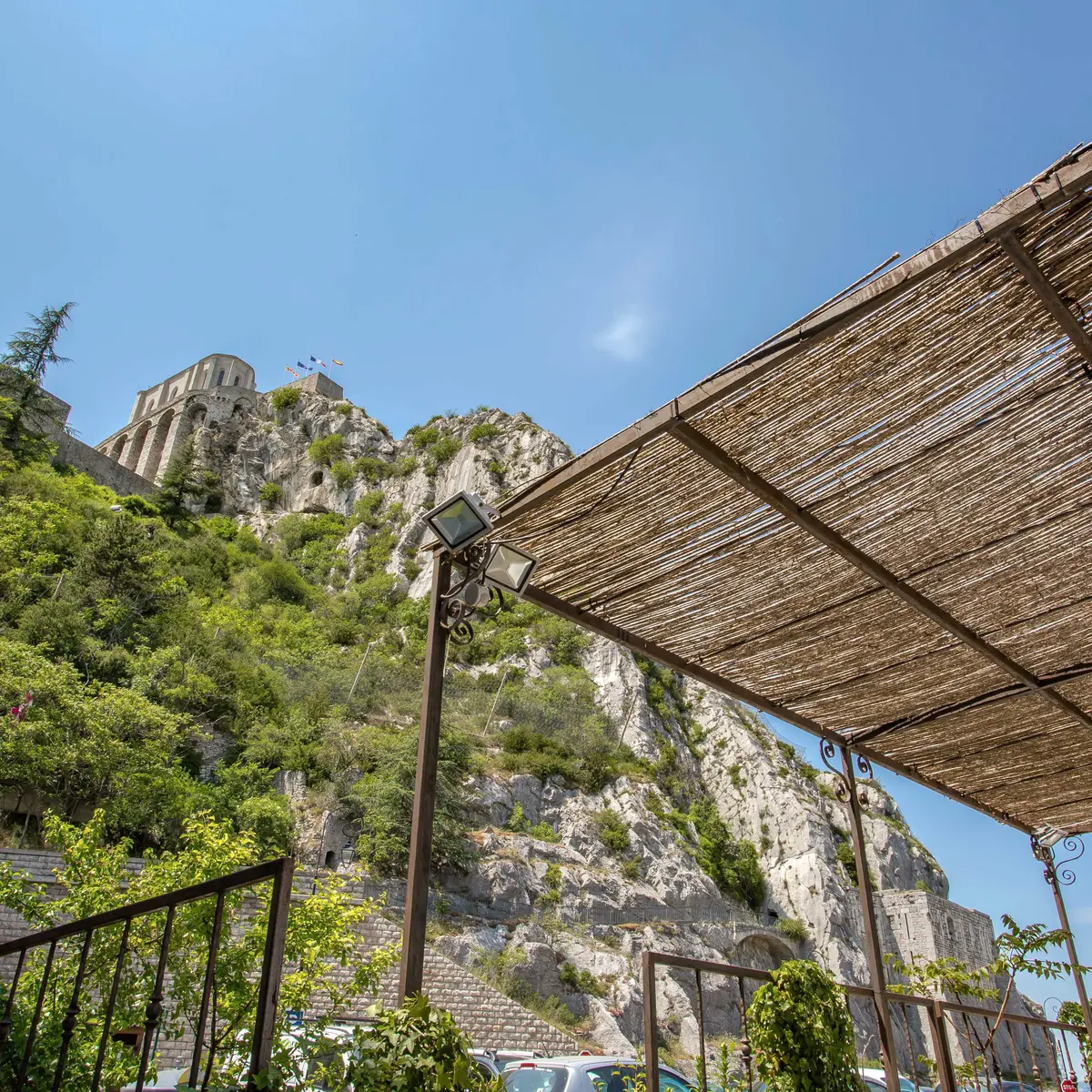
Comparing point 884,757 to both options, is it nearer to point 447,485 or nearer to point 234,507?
point 447,485

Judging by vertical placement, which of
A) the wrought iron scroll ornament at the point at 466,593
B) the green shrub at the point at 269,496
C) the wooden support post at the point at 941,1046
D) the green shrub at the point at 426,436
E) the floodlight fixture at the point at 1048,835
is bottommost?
the wooden support post at the point at 941,1046

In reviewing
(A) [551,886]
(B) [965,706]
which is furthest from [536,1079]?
(A) [551,886]

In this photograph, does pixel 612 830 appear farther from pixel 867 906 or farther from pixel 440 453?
pixel 440 453

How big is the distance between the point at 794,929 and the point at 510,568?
22.7m

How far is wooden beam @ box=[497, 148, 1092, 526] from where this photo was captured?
1912 mm

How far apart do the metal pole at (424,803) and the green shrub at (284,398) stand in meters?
42.3

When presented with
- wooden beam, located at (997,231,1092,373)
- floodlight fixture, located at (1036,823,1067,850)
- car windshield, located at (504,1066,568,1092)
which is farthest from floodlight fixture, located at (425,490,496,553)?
floodlight fixture, located at (1036,823,1067,850)

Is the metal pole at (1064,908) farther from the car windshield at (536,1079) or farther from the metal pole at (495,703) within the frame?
the metal pole at (495,703)

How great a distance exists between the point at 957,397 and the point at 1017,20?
3224 mm

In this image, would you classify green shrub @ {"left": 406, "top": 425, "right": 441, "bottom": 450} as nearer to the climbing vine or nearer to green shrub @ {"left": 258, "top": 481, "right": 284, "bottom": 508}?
green shrub @ {"left": 258, "top": 481, "right": 284, "bottom": 508}

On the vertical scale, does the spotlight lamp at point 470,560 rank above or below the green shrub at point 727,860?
below

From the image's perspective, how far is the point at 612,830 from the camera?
21344 mm

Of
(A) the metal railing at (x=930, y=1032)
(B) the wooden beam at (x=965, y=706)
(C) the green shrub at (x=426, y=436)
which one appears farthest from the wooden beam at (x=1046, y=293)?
Result: (C) the green shrub at (x=426, y=436)

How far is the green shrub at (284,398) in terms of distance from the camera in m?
42.6
